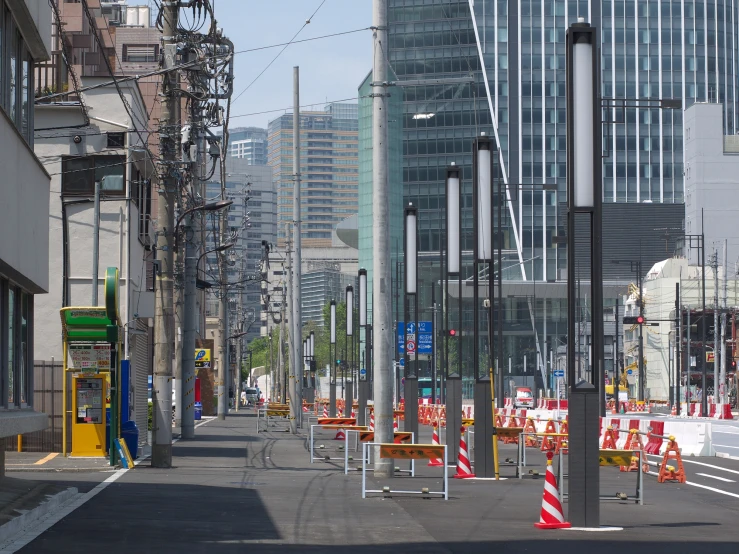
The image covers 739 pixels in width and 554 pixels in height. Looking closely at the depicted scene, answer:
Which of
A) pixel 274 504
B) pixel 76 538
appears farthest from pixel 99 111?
pixel 76 538

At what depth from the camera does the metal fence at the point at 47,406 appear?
30.1 m

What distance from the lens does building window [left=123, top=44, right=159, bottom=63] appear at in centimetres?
10744

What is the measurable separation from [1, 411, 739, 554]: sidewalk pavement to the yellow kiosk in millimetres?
3353

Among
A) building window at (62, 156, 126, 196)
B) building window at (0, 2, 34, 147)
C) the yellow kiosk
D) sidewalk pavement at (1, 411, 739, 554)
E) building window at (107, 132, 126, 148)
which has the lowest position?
sidewalk pavement at (1, 411, 739, 554)

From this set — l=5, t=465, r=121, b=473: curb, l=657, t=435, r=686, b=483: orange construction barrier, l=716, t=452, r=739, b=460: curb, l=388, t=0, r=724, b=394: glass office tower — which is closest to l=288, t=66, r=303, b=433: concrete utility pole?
l=716, t=452, r=739, b=460: curb

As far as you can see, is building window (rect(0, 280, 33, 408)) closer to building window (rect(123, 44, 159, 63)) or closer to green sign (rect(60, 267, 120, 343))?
green sign (rect(60, 267, 120, 343))

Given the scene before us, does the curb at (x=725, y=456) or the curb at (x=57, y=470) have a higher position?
the curb at (x=57, y=470)

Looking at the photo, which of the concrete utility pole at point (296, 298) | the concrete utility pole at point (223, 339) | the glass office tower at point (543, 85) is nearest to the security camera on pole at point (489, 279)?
the concrete utility pole at point (296, 298)

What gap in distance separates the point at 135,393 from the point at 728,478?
17.5 metres

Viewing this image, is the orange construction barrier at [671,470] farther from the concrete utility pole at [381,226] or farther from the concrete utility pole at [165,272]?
the concrete utility pole at [165,272]

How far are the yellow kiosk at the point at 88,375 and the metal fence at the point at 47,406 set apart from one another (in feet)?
2.09

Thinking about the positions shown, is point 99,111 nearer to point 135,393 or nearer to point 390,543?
point 135,393

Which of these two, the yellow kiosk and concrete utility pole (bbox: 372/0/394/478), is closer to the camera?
concrete utility pole (bbox: 372/0/394/478)

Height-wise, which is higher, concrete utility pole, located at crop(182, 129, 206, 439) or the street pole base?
concrete utility pole, located at crop(182, 129, 206, 439)
